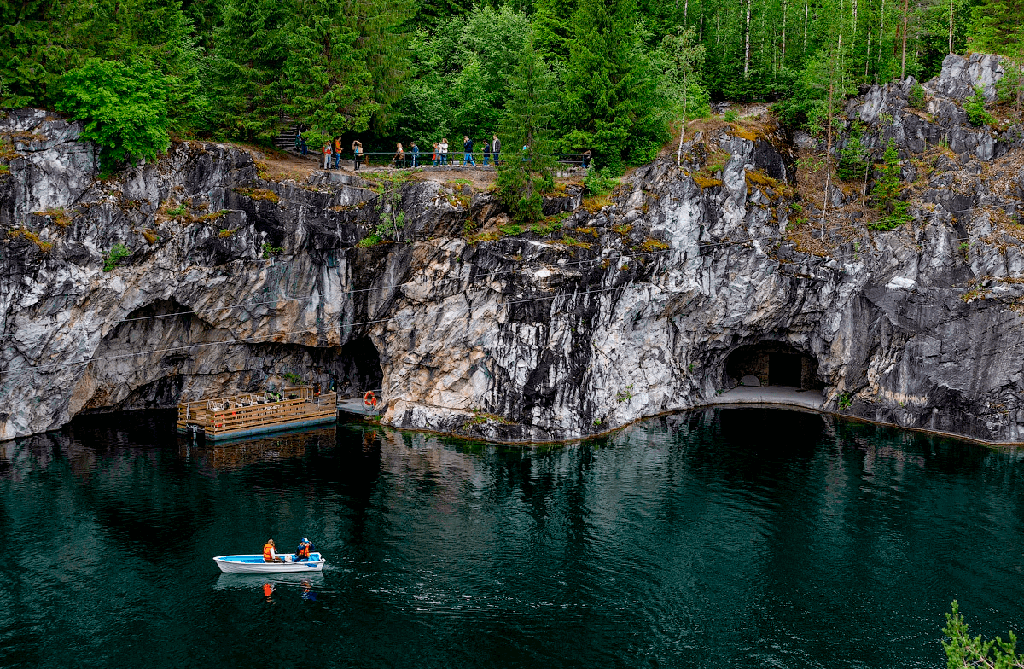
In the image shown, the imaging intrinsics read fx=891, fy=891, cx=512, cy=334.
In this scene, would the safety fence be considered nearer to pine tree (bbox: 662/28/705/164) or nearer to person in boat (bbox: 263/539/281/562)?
pine tree (bbox: 662/28/705/164)

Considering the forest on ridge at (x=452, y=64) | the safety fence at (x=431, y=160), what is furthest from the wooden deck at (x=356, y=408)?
the forest on ridge at (x=452, y=64)

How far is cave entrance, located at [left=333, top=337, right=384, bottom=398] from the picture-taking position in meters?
64.1

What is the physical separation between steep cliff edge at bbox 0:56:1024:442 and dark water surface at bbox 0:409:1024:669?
401 centimetres

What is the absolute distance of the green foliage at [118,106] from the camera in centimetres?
5172

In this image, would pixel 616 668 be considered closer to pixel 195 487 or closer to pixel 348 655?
pixel 348 655

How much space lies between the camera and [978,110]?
62438 mm

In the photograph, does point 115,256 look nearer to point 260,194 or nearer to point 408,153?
point 260,194

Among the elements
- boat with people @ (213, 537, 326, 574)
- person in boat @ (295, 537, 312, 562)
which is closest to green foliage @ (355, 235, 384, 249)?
person in boat @ (295, 537, 312, 562)

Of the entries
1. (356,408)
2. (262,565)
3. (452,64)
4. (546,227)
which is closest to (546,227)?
(546,227)

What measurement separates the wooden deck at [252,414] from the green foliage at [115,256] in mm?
9858

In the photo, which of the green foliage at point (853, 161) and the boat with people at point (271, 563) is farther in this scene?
the green foliage at point (853, 161)

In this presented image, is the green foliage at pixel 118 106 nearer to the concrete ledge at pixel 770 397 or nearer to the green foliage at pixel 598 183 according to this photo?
the green foliage at pixel 598 183

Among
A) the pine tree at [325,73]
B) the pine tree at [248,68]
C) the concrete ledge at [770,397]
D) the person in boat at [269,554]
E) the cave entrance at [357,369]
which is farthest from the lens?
the cave entrance at [357,369]

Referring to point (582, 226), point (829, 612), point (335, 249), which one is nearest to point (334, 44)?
point (335, 249)
